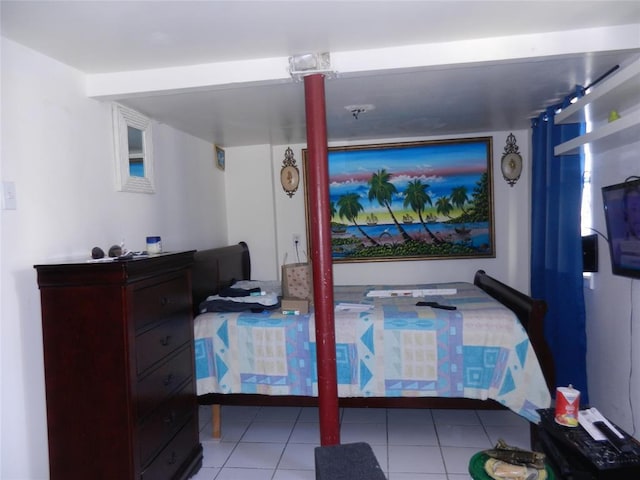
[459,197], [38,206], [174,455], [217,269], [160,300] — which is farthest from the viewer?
[459,197]

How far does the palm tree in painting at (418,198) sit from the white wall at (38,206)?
8.60 ft

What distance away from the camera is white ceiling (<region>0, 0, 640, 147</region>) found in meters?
1.78

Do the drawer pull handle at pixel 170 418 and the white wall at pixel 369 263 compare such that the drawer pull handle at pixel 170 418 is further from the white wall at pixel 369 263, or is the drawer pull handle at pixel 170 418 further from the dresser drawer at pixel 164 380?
the white wall at pixel 369 263

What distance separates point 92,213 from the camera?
2.44 metres

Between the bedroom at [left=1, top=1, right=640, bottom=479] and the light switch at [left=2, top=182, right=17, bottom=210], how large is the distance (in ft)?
0.12

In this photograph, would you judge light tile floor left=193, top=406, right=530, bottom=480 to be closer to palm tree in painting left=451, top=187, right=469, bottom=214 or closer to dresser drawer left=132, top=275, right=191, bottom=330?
dresser drawer left=132, top=275, right=191, bottom=330

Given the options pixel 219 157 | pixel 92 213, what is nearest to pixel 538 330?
pixel 92 213

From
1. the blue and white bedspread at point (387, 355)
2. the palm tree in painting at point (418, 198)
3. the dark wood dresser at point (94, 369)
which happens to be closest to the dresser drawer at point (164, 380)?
the dark wood dresser at point (94, 369)

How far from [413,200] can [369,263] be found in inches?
30.9

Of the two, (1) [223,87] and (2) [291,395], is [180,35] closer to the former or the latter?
(1) [223,87]

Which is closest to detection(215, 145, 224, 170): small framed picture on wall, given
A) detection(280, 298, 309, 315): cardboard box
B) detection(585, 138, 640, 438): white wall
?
detection(280, 298, 309, 315): cardboard box

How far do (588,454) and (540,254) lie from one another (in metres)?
2.00

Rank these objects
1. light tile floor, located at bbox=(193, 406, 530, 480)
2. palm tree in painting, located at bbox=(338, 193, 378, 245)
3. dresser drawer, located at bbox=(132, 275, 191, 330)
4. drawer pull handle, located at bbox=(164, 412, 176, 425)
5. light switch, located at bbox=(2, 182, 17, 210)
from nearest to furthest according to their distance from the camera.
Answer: light switch, located at bbox=(2, 182, 17, 210)
dresser drawer, located at bbox=(132, 275, 191, 330)
drawer pull handle, located at bbox=(164, 412, 176, 425)
light tile floor, located at bbox=(193, 406, 530, 480)
palm tree in painting, located at bbox=(338, 193, 378, 245)

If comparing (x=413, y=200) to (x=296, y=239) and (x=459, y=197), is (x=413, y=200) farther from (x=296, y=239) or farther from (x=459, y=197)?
(x=296, y=239)
